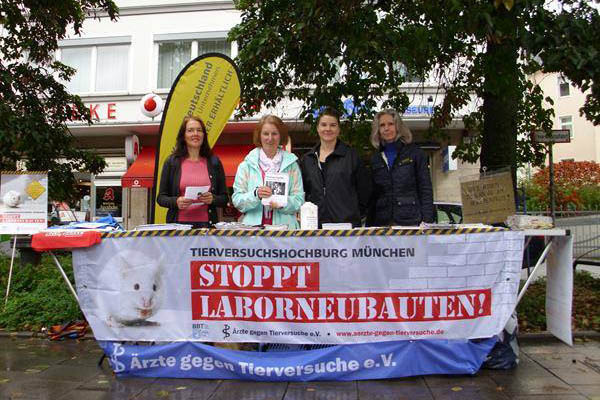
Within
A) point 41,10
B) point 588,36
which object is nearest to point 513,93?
point 588,36

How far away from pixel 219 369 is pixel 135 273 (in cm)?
103

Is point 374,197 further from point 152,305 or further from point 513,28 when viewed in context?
point 152,305

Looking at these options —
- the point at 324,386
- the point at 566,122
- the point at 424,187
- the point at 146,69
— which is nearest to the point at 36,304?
the point at 324,386

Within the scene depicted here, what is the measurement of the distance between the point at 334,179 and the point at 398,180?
0.63 meters

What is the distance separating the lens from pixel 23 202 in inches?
254

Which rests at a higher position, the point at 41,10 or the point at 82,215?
the point at 41,10

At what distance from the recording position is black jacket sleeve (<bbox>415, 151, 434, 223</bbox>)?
4582mm

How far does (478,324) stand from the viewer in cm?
392

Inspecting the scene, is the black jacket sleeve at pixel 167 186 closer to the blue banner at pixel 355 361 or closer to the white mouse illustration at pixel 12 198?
the blue banner at pixel 355 361

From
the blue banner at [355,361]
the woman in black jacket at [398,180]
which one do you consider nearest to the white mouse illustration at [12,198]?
the blue banner at [355,361]

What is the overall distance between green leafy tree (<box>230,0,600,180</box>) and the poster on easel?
3220 millimetres

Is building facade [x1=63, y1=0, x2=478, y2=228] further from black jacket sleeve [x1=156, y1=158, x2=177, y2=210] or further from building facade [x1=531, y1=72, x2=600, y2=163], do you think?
building facade [x1=531, y1=72, x2=600, y2=163]

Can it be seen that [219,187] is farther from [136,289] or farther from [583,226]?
[583,226]

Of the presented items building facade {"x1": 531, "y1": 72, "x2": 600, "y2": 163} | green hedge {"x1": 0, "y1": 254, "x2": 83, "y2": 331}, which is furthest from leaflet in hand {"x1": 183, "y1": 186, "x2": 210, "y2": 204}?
building facade {"x1": 531, "y1": 72, "x2": 600, "y2": 163}
